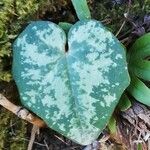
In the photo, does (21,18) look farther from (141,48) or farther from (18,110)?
(141,48)

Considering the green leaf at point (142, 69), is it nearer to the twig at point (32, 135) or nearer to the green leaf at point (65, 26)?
the green leaf at point (65, 26)

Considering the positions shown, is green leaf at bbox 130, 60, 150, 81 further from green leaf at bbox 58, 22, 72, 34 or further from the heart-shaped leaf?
green leaf at bbox 58, 22, 72, 34

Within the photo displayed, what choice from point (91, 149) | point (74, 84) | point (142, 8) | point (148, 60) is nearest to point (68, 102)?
point (74, 84)

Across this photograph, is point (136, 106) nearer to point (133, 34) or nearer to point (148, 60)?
point (148, 60)

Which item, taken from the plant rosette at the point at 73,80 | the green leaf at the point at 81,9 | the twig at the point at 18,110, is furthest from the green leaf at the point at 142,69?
the twig at the point at 18,110

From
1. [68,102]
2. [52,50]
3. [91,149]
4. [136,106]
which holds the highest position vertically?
[52,50]

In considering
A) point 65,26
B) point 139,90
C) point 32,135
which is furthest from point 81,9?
point 32,135
